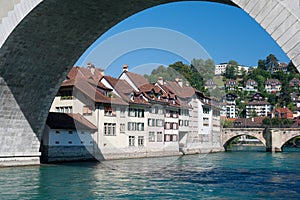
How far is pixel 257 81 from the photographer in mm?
109250

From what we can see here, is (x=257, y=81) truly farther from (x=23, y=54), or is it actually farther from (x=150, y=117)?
(x=23, y=54)

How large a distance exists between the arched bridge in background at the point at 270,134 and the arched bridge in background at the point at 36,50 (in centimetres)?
2803

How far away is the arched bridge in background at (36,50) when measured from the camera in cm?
1058

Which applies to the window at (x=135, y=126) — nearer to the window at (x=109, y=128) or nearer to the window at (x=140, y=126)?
the window at (x=140, y=126)

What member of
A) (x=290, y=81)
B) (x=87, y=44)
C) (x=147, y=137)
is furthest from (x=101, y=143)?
(x=290, y=81)

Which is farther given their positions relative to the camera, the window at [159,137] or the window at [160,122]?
the window at [160,122]

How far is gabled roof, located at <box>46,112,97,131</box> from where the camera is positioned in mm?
21797

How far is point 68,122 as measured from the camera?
2288 cm

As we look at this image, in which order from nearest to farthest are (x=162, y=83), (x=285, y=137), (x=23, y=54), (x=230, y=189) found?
(x=230, y=189) → (x=23, y=54) → (x=162, y=83) → (x=285, y=137)

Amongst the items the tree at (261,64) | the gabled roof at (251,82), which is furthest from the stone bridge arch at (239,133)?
the tree at (261,64)

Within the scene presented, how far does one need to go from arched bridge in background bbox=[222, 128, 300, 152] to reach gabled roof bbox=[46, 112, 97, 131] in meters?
20.2

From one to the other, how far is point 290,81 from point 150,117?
80.5m

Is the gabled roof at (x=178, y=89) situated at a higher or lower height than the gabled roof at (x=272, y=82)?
lower

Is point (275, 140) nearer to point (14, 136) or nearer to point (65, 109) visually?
point (65, 109)
